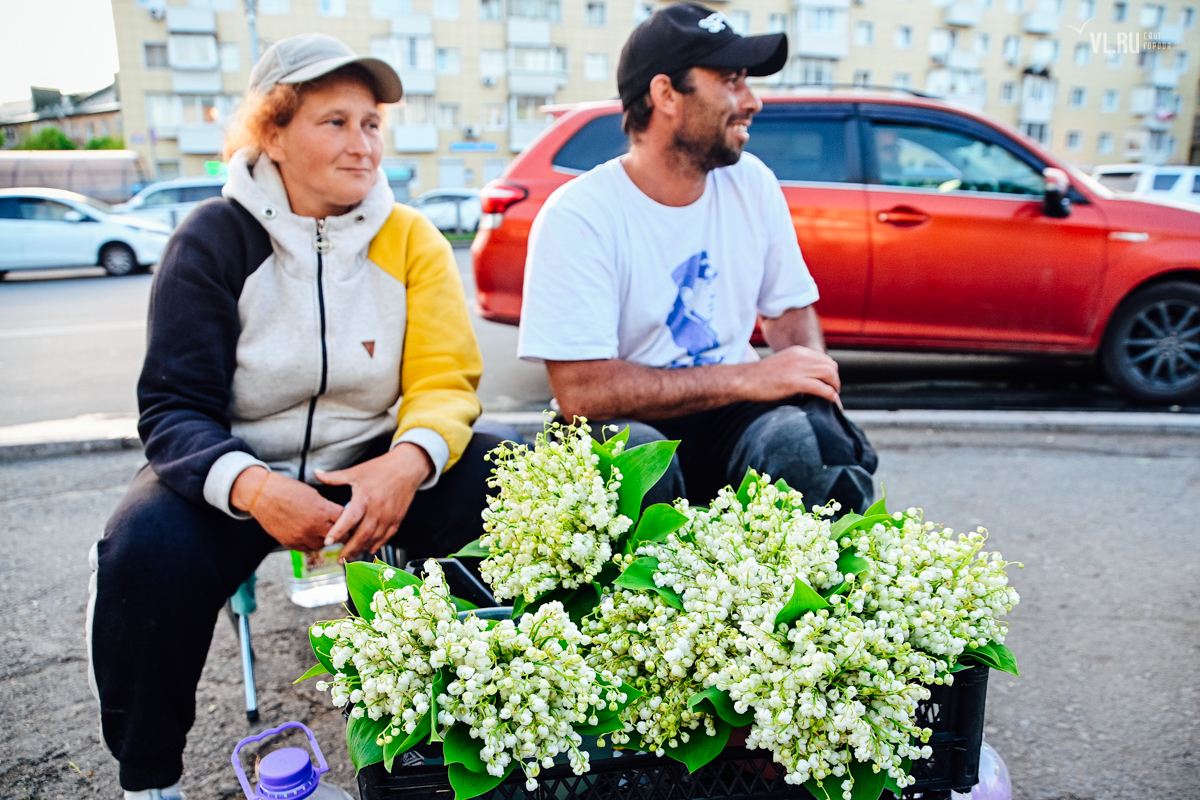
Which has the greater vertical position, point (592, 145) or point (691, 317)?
point (592, 145)

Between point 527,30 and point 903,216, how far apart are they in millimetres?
42979

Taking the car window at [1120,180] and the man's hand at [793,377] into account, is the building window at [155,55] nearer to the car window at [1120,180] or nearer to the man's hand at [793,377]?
the car window at [1120,180]

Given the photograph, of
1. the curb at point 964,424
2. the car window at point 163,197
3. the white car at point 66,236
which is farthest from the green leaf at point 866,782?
the car window at point 163,197

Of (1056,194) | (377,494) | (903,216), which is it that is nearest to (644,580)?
(377,494)

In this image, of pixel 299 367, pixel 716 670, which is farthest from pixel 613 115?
pixel 716 670

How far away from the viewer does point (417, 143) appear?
43.8m

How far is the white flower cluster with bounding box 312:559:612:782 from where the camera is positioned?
92 cm

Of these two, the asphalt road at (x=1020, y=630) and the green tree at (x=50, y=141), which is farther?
the green tree at (x=50, y=141)

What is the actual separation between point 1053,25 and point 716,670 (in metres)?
59.2

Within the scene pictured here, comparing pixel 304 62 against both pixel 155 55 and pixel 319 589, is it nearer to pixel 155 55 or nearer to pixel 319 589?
pixel 319 589

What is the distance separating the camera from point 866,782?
0.97m

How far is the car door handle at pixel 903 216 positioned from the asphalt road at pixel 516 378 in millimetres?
1108

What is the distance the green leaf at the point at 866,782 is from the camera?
97 cm

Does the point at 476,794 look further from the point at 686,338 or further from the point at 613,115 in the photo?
the point at 613,115
